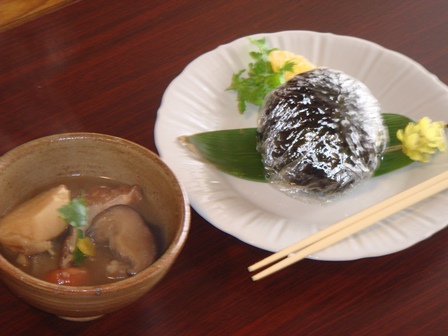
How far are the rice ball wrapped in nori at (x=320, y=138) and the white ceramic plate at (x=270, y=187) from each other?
4 centimetres

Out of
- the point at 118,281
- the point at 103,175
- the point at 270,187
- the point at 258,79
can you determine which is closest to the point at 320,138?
the point at 270,187

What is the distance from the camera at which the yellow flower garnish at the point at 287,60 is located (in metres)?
Result: 1.42

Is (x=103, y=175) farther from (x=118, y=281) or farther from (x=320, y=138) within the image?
(x=320, y=138)

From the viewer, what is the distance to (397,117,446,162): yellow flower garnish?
4.24 feet

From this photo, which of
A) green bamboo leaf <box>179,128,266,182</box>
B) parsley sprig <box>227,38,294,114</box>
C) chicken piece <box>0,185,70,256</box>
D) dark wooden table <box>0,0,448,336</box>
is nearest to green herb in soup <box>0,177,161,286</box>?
chicken piece <box>0,185,70,256</box>

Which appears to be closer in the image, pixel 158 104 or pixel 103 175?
pixel 103 175

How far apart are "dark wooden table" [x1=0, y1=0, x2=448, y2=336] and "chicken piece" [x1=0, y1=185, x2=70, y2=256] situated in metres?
0.14

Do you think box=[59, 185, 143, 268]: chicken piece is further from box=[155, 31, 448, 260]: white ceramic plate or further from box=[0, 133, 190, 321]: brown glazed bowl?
box=[155, 31, 448, 260]: white ceramic plate

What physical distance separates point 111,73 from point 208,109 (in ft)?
0.73

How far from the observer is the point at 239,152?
4.34 feet

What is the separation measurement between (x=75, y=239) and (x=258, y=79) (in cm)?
61

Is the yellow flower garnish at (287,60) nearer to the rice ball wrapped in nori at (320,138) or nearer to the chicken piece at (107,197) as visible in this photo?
the rice ball wrapped in nori at (320,138)

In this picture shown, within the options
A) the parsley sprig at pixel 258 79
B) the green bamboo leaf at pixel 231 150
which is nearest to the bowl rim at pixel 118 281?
the green bamboo leaf at pixel 231 150

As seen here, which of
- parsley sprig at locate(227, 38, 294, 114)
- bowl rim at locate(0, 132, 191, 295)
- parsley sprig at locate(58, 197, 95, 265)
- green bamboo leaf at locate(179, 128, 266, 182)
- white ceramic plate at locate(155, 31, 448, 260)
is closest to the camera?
bowl rim at locate(0, 132, 191, 295)
